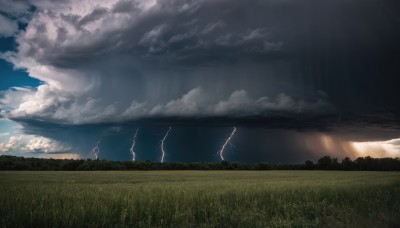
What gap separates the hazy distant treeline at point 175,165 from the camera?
104 m

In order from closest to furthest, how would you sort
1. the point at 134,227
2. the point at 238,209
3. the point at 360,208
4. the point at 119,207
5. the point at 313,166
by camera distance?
the point at 134,227 → the point at 119,207 → the point at 238,209 → the point at 360,208 → the point at 313,166

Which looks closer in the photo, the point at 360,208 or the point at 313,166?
the point at 360,208

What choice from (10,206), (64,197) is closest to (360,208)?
(64,197)

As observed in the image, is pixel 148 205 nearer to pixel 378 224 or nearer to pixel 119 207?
pixel 119 207

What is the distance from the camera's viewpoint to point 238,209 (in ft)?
35.2

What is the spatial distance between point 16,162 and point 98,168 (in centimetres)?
2491

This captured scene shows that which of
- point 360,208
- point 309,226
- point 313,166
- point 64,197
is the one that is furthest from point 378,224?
point 313,166

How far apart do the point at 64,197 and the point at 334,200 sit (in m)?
11.8

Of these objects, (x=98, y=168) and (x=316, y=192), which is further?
(x=98, y=168)

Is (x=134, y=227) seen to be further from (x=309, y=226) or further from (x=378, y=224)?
(x=378, y=224)

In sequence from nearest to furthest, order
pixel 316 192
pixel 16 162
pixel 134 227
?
pixel 134 227
pixel 316 192
pixel 16 162

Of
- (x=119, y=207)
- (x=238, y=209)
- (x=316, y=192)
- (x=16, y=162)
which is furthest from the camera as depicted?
(x=16, y=162)

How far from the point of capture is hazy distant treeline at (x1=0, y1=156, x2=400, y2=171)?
104 metres

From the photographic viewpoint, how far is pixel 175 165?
127m
